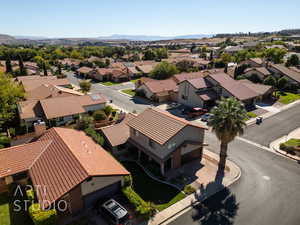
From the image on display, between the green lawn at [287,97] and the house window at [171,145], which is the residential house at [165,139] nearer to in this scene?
the house window at [171,145]

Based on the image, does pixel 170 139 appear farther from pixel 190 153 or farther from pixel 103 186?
pixel 103 186

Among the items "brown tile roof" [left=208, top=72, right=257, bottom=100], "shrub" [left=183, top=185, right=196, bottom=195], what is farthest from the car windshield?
"brown tile roof" [left=208, top=72, right=257, bottom=100]

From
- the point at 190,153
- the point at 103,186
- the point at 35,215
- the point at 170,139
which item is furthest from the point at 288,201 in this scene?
the point at 35,215

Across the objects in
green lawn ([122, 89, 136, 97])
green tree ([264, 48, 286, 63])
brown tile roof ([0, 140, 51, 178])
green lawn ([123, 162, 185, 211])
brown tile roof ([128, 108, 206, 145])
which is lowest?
green lawn ([123, 162, 185, 211])

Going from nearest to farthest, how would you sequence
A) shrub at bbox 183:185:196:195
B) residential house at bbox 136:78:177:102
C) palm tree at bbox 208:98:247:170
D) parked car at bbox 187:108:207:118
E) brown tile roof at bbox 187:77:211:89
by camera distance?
shrub at bbox 183:185:196:195 → palm tree at bbox 208:98:247:170 → parked car at bbox 187:108:207:118 → brown tile roof at bbox 187:77:211:89 → residential house at bbox 136:78:177:102

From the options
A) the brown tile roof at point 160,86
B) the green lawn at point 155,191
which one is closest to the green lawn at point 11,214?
the green lawn at point 155,191

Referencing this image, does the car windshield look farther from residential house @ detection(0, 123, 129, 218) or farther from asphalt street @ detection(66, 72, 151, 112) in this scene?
asphalt street @ detection(66, 72, 151, 112)
